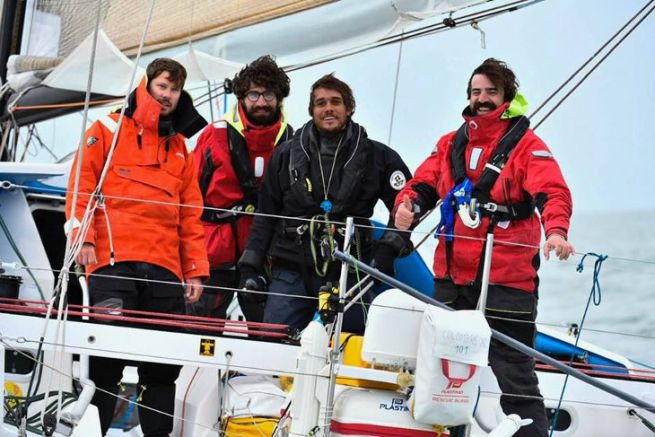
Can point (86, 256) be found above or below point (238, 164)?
below

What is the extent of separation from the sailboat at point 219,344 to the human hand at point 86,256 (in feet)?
0.51

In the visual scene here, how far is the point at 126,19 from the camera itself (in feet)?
23.4

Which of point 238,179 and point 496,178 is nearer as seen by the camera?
point 496,178

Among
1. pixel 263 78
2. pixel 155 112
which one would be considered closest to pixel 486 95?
pixel 263 78

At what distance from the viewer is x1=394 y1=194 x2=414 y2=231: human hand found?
4.21m

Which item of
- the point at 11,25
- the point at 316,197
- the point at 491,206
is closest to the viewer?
the point at 491,206

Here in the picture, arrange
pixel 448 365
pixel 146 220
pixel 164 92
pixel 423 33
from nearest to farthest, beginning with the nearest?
pixel 448 365
pixel 146 220
pixel 164 92
pixel 423 33

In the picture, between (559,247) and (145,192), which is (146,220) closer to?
(145,192)

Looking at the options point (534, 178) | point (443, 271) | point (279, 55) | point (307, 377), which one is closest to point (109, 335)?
point (307, 377)

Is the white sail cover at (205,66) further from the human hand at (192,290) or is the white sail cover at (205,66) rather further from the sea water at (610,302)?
the sea water at (610,302)

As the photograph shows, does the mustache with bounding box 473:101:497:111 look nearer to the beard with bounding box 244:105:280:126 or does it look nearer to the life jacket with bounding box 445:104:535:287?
the life jacket with bounding box 445:104:535:287

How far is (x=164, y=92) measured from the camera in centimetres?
458

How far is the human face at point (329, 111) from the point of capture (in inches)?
185

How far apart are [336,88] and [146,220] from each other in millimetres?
878
